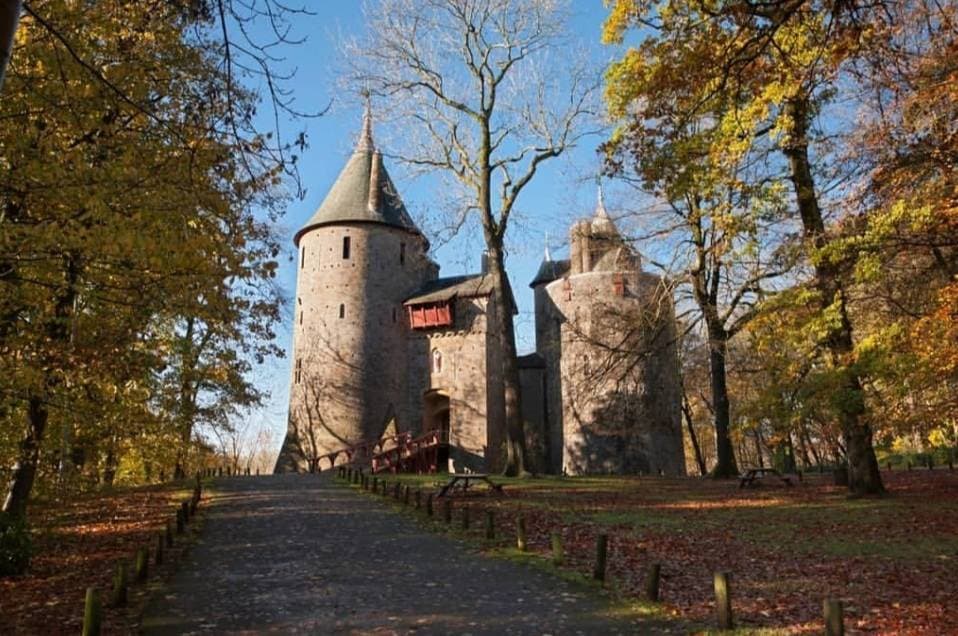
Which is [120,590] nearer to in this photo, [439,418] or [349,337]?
[349,337]

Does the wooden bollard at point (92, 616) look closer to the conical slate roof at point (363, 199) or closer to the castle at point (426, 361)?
the castle at point (426, 361)

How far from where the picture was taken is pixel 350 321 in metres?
33.6

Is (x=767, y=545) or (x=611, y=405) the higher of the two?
(x=611, y=405)

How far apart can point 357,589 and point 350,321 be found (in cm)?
2618

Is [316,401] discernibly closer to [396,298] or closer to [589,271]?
[396,298]

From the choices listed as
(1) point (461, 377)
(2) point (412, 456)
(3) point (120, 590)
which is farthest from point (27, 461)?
(1) point (461, 377)

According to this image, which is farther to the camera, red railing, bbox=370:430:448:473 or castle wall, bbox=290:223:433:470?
castle wall, bbox=290:223:433:470

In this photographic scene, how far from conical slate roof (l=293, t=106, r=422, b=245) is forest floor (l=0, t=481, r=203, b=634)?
774 inches

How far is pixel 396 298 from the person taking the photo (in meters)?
A: 35.0

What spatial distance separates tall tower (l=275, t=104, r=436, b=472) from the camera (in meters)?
32.8

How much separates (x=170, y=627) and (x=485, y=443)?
1010 inches

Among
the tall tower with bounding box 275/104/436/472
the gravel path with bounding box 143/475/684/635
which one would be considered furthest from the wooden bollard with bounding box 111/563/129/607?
the tall tower with bounding box 275/104/436/472

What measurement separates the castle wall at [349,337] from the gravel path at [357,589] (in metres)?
20.1

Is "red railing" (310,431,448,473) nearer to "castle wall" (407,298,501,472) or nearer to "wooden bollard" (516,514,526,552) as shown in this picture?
"castle wall" (407,298,501,472)
